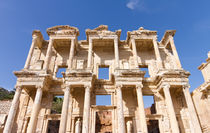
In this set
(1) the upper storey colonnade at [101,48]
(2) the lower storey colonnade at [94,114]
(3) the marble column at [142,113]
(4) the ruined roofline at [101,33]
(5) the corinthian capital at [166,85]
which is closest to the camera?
(3) the marble column at [142,113]

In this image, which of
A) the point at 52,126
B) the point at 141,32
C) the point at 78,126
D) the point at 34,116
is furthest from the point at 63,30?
the point at 52,126

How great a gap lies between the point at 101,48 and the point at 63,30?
4.40 metres

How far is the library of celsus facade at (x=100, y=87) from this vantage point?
12.0 meters

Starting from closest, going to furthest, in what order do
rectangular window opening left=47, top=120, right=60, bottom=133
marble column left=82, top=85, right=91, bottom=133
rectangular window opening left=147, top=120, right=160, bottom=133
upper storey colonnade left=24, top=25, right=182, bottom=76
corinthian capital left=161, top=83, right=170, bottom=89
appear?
1. marble column left=82, top=85, right=91, bottom=133
2. corinthian capital left=161, top=83, right=170, bottom=89
3. upper storey colonnade left=24, top=25, right=182, bottom=76
4. rectangular window opening left=47, top=120, right=60, bottom=133
5. rectangular window opening left=147, top=120, right=160, bottom=133

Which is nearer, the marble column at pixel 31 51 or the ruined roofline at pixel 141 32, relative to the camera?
the marble column at pixel 31 51

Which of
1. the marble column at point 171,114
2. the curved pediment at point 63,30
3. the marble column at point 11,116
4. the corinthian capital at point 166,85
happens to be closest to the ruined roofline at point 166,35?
the corinthian capital at point 166,85

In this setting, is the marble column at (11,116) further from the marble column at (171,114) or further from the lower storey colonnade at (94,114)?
the marble column at (171,114)

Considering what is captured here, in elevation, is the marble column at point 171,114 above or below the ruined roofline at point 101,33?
below

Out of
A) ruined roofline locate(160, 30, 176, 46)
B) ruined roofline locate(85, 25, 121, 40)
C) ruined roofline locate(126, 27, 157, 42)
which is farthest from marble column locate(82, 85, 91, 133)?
ruined roofline locate(160, 30, 176, 46)

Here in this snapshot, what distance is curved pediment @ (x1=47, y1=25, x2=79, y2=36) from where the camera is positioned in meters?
15.9

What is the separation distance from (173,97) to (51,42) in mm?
12748

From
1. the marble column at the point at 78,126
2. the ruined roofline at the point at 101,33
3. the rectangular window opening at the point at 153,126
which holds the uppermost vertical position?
the ruined roofline at the point at 101,33

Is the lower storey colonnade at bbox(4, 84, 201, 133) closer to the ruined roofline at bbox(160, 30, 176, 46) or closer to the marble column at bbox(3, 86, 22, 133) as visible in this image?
the marble column at bbox(3, 86, 22, 133)

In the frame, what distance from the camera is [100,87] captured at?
46.3 ft
